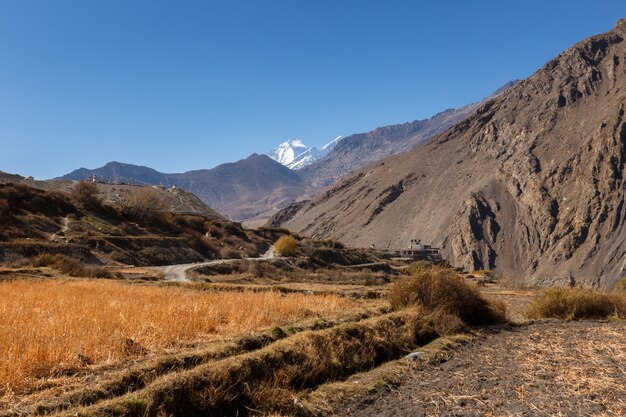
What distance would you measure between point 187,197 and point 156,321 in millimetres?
103550

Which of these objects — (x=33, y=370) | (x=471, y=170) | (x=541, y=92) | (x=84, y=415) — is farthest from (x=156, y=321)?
(x=541, y=92)

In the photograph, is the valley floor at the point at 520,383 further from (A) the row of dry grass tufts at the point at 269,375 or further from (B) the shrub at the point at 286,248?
(B) the shrub at the point at 286,248

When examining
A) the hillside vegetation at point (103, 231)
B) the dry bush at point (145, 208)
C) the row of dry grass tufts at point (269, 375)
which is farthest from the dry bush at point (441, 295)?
the dry bush at point (145, 208)

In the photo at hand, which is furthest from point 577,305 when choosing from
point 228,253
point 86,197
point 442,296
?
Answer: point 86,197

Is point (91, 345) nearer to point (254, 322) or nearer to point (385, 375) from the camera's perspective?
point (254, 322)

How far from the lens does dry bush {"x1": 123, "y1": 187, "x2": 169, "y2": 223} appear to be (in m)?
67.7

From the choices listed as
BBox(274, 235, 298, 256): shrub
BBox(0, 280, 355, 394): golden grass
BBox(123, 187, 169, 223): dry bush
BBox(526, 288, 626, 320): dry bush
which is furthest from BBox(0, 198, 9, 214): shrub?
BBox(526, 288, 626, 320): dry bush

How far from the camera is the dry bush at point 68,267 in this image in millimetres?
30922

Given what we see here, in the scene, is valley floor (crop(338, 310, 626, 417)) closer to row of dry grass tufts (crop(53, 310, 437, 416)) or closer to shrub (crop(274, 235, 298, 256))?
row of dry grass tufts (crop(53, 310, 437, 416))

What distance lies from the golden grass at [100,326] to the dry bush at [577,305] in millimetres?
10217

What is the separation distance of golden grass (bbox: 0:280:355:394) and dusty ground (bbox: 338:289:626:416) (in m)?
3.99

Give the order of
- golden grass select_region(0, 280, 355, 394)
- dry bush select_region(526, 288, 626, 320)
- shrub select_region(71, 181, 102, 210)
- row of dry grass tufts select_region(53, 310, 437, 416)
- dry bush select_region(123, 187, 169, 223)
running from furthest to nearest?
1. dry bush select_region(123, 187, 169, 223)
2. shrub select_region(71, 181, 102, 210)
3. dry bush select_region(526, 288, 626, 320)
4. golden grass select_region(0, 280, 355, 394)
5. row of dry grass tufts select_region(53, 310, 437, 416)

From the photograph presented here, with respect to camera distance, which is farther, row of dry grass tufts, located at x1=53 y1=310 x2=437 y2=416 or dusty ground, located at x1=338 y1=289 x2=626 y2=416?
dusty ground, located at x1=338 y1=289 x2=626 y2=416

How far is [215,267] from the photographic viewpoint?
155 feet
